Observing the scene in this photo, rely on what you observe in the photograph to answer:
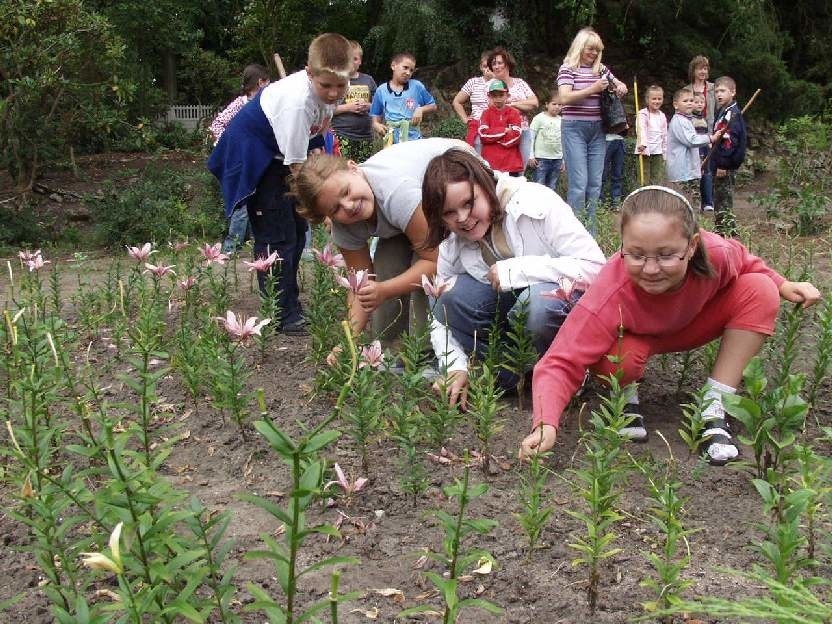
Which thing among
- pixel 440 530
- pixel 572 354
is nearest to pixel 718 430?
pixel 572 354

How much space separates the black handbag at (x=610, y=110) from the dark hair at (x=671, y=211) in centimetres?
486

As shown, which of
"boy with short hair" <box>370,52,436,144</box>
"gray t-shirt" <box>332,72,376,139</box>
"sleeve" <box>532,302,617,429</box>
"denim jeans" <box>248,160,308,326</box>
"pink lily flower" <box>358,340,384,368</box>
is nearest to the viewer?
"pink lily flower" <box>358,340,384,368</box>

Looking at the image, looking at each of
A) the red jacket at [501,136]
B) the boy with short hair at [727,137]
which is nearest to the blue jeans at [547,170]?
the red jacket at [501,136]

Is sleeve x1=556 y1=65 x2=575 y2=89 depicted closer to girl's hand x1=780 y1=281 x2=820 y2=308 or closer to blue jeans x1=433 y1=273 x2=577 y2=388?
blue jeans x1=433 y1=273 x2=577 y2=388

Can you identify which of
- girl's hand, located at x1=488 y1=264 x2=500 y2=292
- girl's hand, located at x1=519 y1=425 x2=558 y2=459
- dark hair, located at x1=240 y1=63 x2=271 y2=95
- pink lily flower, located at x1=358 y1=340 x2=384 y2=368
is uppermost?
dark hair, located at x1=240 y1=63 x2=271 y2=95

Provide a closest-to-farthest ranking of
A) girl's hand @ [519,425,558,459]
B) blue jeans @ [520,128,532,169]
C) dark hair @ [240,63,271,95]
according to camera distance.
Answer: girl's hand @ [519,425,558,459], dark hair @ [240,63,271,95], blue jeans @ [520,128,532,169]

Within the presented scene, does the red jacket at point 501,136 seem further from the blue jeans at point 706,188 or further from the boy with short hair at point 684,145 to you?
the blue jeans at point 706,188

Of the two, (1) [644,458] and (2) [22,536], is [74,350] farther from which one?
(1) [644,458]

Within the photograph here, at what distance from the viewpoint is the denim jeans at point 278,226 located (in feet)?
16.4

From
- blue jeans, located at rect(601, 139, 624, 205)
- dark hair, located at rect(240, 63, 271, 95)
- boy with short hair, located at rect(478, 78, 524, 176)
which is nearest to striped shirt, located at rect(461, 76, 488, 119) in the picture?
boy with short hair, located at rect(478, 78, 524, 176)

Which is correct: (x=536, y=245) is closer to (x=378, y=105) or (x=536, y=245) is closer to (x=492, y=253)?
(x=492, y=253)

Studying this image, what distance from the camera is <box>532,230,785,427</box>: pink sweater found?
3.12 meters

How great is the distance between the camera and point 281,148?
4.72 m

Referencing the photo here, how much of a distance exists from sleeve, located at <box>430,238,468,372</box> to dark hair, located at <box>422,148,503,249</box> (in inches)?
9.0
